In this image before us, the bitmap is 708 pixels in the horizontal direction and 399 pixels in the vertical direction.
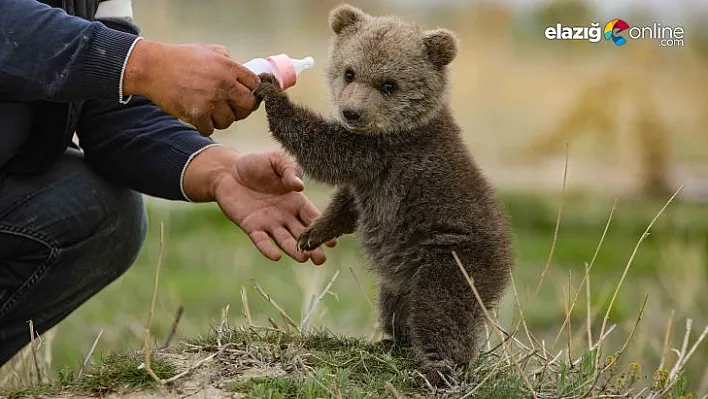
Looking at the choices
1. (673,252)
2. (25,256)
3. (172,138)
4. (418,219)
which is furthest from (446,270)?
(673,252)

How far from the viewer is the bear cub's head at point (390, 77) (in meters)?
4.74

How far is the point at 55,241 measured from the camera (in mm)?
5238

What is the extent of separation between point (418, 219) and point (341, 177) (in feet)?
1.33

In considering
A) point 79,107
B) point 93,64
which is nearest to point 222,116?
point 93,64

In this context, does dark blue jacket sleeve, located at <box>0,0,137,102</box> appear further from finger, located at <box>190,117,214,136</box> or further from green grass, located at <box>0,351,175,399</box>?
green grass, located at <box>0,351,175,399</box>

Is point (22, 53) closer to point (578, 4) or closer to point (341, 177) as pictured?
point (341, 177)

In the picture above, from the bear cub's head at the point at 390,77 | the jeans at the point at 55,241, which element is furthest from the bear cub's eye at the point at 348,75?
the jeans at the point at 55,241

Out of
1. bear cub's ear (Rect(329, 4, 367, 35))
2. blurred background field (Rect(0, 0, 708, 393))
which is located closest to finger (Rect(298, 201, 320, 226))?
bear cub's ear (Rect(329, 4, 367, 35))

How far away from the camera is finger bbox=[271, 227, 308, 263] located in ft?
16.7

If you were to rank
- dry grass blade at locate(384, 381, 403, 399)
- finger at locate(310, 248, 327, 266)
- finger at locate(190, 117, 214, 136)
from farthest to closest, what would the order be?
1. finger at locate(310, 248, 327, 266)
2. finger at locate(190, 117, 214, 136)
3. dry grass blade at locate(384, 381, 403, 399)

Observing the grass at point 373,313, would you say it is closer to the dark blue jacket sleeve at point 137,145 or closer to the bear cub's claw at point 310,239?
the bear cub's claw at point 310,239

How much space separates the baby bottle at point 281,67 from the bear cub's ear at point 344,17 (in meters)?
0.23

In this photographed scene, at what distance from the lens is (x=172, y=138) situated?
5523 millimetres

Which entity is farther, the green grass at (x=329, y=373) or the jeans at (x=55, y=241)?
the jeans at (x=55, y=241)
